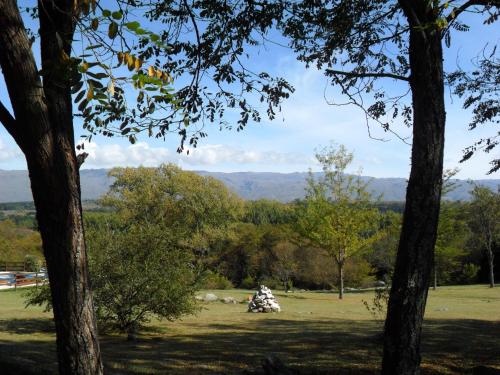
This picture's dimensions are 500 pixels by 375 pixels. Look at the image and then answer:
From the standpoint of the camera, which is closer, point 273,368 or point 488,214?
point 273,368

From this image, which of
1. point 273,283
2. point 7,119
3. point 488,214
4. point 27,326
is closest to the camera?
point 7,119

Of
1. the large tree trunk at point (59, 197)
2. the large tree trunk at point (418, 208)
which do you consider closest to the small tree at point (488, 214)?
the large tree trunk at point (418, 208)

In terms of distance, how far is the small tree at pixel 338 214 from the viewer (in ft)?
101

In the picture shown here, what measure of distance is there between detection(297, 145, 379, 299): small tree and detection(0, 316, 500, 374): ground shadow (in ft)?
44.6

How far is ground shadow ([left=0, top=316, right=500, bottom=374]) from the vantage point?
8352mm

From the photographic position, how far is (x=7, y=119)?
138 inches

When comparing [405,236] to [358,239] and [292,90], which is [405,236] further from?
[358,239]

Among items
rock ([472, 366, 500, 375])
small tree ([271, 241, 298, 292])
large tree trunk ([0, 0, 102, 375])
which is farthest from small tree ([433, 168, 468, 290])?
large tree trunk ([0, 0, 102, 375])

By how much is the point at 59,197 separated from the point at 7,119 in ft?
2.08

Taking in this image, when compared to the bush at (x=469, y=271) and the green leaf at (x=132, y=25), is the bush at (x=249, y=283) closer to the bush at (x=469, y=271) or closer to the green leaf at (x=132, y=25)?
the bush at (x=469, y=271)

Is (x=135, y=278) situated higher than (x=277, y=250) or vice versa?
(x=135, y=278)

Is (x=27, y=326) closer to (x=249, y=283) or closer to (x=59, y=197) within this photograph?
(x=59, y=197)

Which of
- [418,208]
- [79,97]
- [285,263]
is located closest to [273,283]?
[285,263]

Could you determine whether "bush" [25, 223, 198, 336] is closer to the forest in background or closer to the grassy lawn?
the grassy lawn
